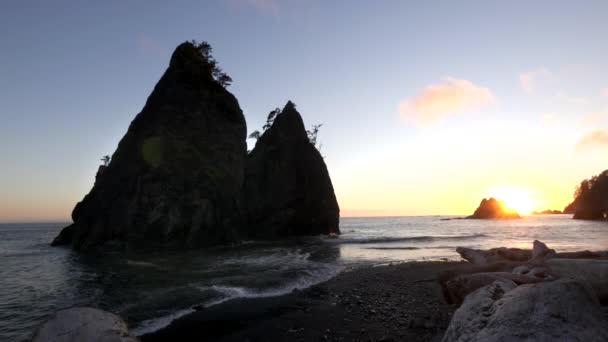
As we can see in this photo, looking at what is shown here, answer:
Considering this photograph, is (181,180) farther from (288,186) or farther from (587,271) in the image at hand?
(587,271)

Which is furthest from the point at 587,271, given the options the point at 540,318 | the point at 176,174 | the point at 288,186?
the point at 288,186

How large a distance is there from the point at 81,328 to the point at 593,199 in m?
133

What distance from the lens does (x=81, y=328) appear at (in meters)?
5.14

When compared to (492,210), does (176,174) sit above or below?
above

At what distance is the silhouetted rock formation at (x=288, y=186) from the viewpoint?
5066 centimetres

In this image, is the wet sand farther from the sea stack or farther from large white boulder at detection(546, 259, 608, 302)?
the sea stack

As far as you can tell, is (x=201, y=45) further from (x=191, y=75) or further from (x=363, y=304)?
(x=363, y=304)

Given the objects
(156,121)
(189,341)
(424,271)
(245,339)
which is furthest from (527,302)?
(156,121)

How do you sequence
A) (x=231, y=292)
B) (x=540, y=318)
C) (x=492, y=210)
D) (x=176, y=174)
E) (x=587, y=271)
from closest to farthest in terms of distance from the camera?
(x=540, y=318)
(x=587, y=271)
(x=231, y=292)
(x=176, y=174)
(x=492, y=210)

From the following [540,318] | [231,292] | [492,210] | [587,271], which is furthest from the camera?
[492,210]

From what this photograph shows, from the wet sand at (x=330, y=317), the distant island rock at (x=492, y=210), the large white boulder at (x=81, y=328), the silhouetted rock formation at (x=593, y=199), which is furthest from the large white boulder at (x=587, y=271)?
the distant island rock at (x=492, y=210)

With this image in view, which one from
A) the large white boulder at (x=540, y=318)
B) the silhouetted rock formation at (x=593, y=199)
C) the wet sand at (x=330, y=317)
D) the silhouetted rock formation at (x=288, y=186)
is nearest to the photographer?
the large white boulder at (x=540, y=318)

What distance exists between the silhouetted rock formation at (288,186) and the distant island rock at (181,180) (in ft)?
0.73

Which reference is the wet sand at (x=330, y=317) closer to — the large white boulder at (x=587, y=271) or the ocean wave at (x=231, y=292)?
the ocean wave at (x=231, y=292)
